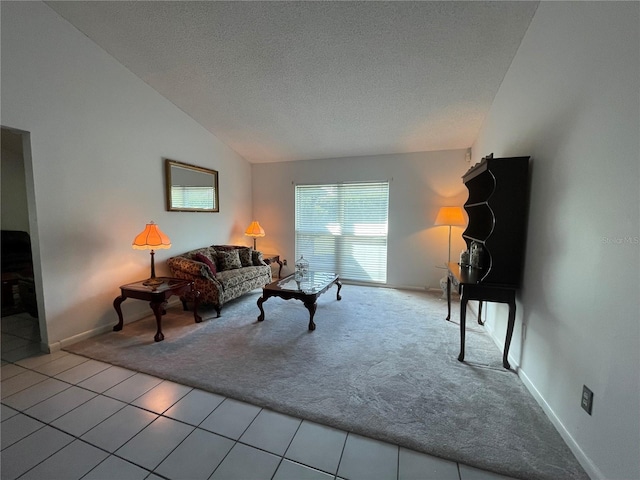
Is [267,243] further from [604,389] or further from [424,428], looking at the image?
[604,389]

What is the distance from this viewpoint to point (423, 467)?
1.41 meters

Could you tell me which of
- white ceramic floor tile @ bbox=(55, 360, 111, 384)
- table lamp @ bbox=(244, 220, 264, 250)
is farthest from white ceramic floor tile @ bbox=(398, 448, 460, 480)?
table lamp @ bbox=(244, 220, 264, 250)

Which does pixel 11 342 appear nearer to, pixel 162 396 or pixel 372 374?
pixel 162 396

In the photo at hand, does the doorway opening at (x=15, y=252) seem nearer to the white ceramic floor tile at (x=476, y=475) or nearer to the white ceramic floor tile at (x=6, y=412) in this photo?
the white ceramic floor tile at (x=6, y=412)

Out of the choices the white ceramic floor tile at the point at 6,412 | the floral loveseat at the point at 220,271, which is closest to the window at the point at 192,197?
the floral loveseat at the point at 220,271

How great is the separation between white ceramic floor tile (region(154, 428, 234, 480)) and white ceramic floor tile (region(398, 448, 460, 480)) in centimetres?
94

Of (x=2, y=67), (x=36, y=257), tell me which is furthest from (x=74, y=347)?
(x=2, y=67)

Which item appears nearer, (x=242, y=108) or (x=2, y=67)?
(x=2, y=67)

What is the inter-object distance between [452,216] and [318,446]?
3.51 m

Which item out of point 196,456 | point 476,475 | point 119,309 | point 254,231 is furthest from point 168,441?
point 254,231

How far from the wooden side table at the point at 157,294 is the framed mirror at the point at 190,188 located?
3.98ft

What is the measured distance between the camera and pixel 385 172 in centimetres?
477

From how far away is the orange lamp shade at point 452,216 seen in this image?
13.2 ft

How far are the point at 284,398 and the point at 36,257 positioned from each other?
2559mm
